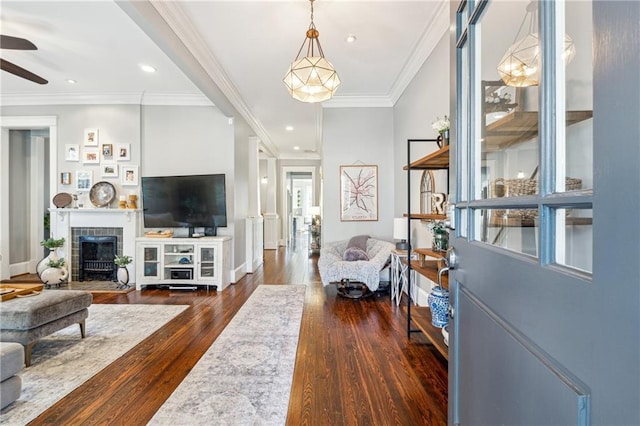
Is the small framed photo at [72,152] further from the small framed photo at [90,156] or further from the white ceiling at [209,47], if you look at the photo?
the white ceiling at [209,47]

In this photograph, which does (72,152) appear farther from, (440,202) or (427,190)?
(440,202)

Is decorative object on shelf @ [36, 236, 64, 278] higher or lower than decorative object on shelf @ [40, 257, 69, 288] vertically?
higher

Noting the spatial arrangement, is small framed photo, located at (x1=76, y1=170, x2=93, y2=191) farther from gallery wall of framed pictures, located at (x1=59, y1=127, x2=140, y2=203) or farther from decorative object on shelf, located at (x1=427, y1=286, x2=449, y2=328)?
decorative object on shelf, located at (x1=427, y1=286, x2=449, y2=328)

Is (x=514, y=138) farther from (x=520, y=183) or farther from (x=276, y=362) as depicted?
(x=276, y=362)

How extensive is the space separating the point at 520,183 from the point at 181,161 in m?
4.87

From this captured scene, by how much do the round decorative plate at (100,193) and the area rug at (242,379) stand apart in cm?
305

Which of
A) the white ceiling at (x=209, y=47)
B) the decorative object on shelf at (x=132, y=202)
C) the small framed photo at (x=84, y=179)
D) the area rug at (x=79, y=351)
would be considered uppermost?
the white ceiling at (x=209, y=47)

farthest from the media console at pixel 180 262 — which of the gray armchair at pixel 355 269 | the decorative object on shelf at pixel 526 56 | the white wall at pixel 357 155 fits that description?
the decorative object on shelf at pixel 526 56

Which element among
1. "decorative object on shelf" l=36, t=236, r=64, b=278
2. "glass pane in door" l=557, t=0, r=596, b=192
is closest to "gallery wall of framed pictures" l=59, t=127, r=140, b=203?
"decorative object on shelf" l=36, t=236, r=64, b=278

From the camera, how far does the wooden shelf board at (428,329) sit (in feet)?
7.20

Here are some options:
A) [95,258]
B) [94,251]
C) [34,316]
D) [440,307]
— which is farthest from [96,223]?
[440,307]

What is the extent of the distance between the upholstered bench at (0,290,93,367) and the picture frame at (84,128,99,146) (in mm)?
2966

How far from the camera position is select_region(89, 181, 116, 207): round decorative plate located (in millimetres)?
4660

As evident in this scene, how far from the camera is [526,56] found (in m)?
0.75
